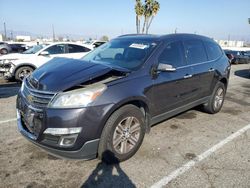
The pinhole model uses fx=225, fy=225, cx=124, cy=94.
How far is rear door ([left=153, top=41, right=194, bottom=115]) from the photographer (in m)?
3.61

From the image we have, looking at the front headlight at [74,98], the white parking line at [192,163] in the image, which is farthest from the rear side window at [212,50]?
the front headlight at [74,98]

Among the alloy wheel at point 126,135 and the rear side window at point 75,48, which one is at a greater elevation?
the rear side window at point 75,48

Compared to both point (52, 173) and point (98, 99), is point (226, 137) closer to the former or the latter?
point (98, 99)

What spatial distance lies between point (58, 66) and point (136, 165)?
6.02 feet

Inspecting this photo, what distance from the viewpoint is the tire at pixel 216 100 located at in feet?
17.2

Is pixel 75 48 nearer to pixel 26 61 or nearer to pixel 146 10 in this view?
pixel 26 61

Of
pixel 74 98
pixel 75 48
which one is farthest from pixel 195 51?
pixel 75 48

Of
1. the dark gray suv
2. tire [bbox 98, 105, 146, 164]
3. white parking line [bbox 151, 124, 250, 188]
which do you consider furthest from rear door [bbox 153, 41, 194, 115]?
white parking line [bbox 151, 124, 250, 188]

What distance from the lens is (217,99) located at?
546cm

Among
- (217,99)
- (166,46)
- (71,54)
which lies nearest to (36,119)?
(166,46)

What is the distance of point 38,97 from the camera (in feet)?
9.31

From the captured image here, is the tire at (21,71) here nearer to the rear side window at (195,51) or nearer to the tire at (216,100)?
the rear side window at (195,51)

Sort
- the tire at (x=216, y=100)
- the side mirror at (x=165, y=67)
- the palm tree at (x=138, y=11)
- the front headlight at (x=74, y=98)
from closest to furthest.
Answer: the front headlight at (x=74, y=98)
the side mirror at (x=165, y=67)
the tire at (x=216, y=100)
the palm tree at (x=138, y=11)

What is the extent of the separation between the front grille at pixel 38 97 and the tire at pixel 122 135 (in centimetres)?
79
